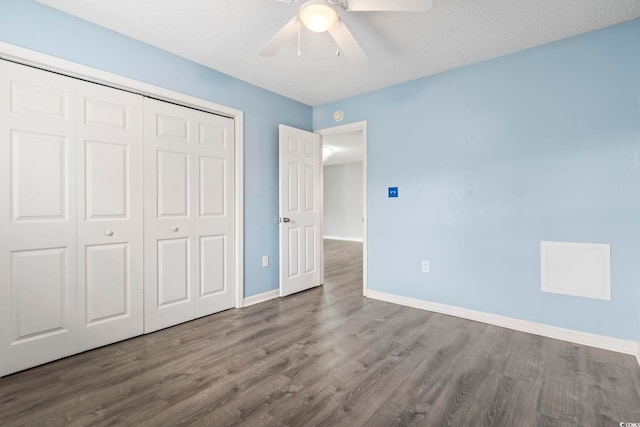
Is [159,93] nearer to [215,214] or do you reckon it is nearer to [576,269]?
[215,214]

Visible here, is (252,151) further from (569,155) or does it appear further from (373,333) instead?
(569,155)

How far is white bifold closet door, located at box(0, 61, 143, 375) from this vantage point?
6.25 ft

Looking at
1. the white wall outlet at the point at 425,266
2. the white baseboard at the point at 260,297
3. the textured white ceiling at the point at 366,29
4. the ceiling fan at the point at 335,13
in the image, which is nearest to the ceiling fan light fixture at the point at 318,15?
the ceiling fan at the point at 335,13

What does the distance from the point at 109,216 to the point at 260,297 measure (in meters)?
1.76

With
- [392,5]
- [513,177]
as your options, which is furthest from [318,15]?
[513,177]

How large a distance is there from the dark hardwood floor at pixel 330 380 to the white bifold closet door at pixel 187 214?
1.05 feet

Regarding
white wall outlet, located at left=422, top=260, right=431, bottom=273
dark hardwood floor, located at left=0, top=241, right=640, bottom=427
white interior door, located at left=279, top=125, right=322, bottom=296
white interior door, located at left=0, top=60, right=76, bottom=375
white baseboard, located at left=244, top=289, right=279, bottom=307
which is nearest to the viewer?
dark hardwood floor, located at left=0, top=241, right=640, bottom=427

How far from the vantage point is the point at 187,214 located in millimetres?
2795

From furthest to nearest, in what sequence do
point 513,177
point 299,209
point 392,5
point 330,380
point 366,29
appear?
point 299,209
point 513,177
point 366,29
point 330,380
point 392,5

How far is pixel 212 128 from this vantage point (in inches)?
117

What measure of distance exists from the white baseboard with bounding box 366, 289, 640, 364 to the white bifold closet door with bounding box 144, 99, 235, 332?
203 cm

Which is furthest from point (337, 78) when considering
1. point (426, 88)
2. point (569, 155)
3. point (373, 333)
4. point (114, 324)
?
point (114, 324)

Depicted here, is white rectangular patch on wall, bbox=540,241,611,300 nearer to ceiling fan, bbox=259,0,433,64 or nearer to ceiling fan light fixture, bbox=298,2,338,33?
ceiling fan, bbox=259,0,433,64

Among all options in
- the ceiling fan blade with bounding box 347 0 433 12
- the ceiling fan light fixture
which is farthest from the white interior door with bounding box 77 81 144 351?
the ceiling fan blade with bounding box 347 0 433 12
